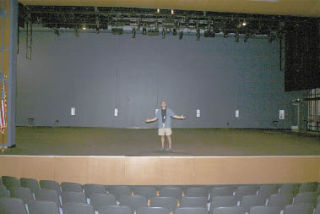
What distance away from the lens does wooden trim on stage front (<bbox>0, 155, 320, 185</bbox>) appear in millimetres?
8164

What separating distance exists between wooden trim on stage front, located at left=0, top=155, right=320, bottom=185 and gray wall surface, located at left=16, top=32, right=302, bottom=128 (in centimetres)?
1231

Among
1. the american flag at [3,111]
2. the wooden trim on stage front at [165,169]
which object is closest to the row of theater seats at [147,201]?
the wooden trim on stage front at [165,169]

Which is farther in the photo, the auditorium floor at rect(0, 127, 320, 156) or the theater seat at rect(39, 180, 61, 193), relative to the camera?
the auditorium floor at rect(0, 127, 320, 156)

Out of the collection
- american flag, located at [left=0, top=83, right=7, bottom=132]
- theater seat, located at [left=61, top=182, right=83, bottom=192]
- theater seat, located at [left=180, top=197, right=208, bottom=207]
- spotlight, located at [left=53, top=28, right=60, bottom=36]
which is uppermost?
spotlight, located at [left=53, top=28, right=60, bottom=36]

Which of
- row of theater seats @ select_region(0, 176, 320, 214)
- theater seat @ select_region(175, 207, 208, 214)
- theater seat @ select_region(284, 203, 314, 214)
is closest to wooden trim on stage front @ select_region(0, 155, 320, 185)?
row of theater seats @ select_region(0, 176, 320, 214)

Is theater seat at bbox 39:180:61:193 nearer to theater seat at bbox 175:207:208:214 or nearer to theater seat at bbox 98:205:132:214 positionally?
theater seat at bbox 98:205:132:214

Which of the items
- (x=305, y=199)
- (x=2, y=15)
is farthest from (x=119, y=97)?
(x=305, y=199)

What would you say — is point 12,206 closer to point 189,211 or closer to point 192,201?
point 189,211

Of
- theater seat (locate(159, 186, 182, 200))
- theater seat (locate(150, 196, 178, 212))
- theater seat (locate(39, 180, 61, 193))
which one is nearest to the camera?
theater seat (locate(150, 196, 178, 212))

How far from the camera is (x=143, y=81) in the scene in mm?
20703

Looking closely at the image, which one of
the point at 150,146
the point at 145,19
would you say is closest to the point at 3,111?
the point at 150,146

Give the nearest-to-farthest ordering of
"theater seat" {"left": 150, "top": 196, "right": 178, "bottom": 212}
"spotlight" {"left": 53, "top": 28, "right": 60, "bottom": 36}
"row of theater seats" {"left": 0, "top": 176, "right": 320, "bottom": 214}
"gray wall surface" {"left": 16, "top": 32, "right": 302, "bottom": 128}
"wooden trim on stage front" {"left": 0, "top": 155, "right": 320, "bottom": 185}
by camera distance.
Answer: "row of theater seats" {"left": 0, "top": 176, "right": 320, "bottom": 214} < "theater seat" {"left": 150, "top": 196, "right": 178, "bottom": 212} < "wooden trim on stage front" {"left": 0, "top": 155, "right": 320, "bottom": 185} < "spotlight" {"left": 53, "top": 28, "right": 60, "bottom": 36} < "gray wall surface" {"left": 16, "top": 32, "right": 302, "bottom": 128}

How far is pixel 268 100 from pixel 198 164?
49.2 feet

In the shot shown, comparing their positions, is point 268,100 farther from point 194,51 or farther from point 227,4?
point 227,4
